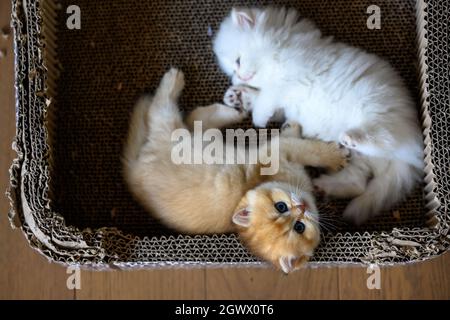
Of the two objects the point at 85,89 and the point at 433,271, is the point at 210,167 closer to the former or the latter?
the point at 85,89

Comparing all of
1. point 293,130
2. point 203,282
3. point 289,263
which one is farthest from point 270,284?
point 293,130

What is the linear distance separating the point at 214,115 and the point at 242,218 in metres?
0.40

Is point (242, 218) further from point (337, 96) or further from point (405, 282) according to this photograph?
point (405, 282)

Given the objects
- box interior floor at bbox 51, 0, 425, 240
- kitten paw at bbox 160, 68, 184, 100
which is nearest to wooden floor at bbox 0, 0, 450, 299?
box interior floor at bbox 51, 0, 425, 240

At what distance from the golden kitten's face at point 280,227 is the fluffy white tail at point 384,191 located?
180 millimetres

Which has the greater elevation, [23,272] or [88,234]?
[88,234]

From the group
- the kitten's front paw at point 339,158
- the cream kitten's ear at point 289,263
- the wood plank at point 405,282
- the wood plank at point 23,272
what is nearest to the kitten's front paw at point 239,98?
the kitten's front paw at point 339,158

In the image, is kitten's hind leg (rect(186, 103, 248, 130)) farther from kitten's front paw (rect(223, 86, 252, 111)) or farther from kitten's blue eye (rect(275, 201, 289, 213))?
kitten's blue eye (rect(275, 201, 289, 213))

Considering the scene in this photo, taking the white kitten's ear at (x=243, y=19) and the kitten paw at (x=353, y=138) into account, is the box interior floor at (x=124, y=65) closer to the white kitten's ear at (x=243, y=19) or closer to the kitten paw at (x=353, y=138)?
the white kitten's ear at (x=243, y=19)

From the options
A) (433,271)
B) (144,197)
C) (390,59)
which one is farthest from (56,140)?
(433,271)

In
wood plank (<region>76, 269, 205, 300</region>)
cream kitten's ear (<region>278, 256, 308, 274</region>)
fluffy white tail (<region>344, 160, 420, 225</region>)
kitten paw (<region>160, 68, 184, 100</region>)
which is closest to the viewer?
cream kitten's ear (<region>278, 256, 308, 274</region>)

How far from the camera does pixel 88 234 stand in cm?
134

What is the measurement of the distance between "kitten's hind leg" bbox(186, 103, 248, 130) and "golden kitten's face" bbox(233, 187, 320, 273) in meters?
0.34

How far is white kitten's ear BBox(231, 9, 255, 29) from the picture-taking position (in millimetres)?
1413
